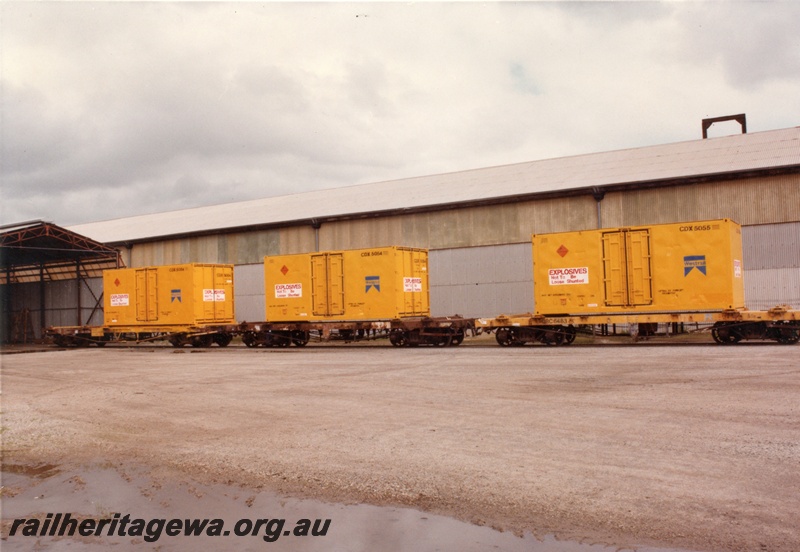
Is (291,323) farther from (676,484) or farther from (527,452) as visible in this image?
(676,484)

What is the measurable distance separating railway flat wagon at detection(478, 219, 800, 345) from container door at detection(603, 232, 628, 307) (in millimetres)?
33

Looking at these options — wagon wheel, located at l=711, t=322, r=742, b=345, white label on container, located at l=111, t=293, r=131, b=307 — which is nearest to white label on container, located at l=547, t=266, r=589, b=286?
wagon wheel, located at l=711, t=322, r=742, b=345

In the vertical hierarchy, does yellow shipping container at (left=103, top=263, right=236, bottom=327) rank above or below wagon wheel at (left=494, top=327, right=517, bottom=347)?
above

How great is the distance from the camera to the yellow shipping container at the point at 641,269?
2059cm

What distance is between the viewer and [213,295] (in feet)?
98.9

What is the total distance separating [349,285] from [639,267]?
11.0 m

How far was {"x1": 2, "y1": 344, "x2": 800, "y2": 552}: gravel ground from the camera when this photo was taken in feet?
18.1

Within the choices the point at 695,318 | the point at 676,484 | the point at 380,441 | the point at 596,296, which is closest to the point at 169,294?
the point at 596,296

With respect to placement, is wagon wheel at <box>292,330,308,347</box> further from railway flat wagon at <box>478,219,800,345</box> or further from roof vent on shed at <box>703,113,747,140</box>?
roof vent on shed at <box>703,113,747,140</box>

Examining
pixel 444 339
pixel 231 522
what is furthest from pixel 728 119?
pixel 231 522

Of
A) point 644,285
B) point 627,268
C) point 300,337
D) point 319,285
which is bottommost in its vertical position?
point 300,337

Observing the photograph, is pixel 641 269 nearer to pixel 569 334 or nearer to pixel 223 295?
pixel 569 334

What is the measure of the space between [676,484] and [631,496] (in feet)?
2.00

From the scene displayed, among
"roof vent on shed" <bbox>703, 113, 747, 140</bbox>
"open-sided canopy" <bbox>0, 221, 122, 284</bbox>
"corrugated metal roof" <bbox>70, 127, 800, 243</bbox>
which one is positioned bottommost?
"open-sided canopy" <bbox>0, 221, 122, 284</bbox>
